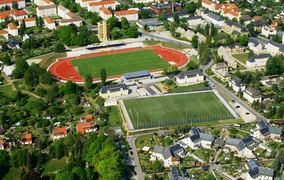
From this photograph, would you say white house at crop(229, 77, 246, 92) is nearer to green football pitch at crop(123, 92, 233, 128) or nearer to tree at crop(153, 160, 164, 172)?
green football pitch at crop(123, 92, 233, 128)

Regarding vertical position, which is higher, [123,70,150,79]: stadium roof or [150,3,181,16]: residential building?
[150,3,181,16]: residential building

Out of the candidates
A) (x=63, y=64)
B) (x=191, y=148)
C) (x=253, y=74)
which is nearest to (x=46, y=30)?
(x=63, y=64)

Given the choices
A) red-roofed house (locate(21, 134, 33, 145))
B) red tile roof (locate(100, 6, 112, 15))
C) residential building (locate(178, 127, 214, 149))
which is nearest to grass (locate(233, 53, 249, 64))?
residential building (locate(178, 127, 214, 149))

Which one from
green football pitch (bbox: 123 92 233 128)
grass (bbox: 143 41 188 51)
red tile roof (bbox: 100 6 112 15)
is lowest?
green football pitch (bbox: 123 92 233 128)

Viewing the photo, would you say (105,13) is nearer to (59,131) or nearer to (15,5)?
(15,5)

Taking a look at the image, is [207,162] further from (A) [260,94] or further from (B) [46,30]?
(B) [46,30]

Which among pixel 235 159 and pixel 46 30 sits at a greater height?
pixel 46 30

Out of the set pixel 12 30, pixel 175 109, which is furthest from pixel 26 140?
pixel 12 30
